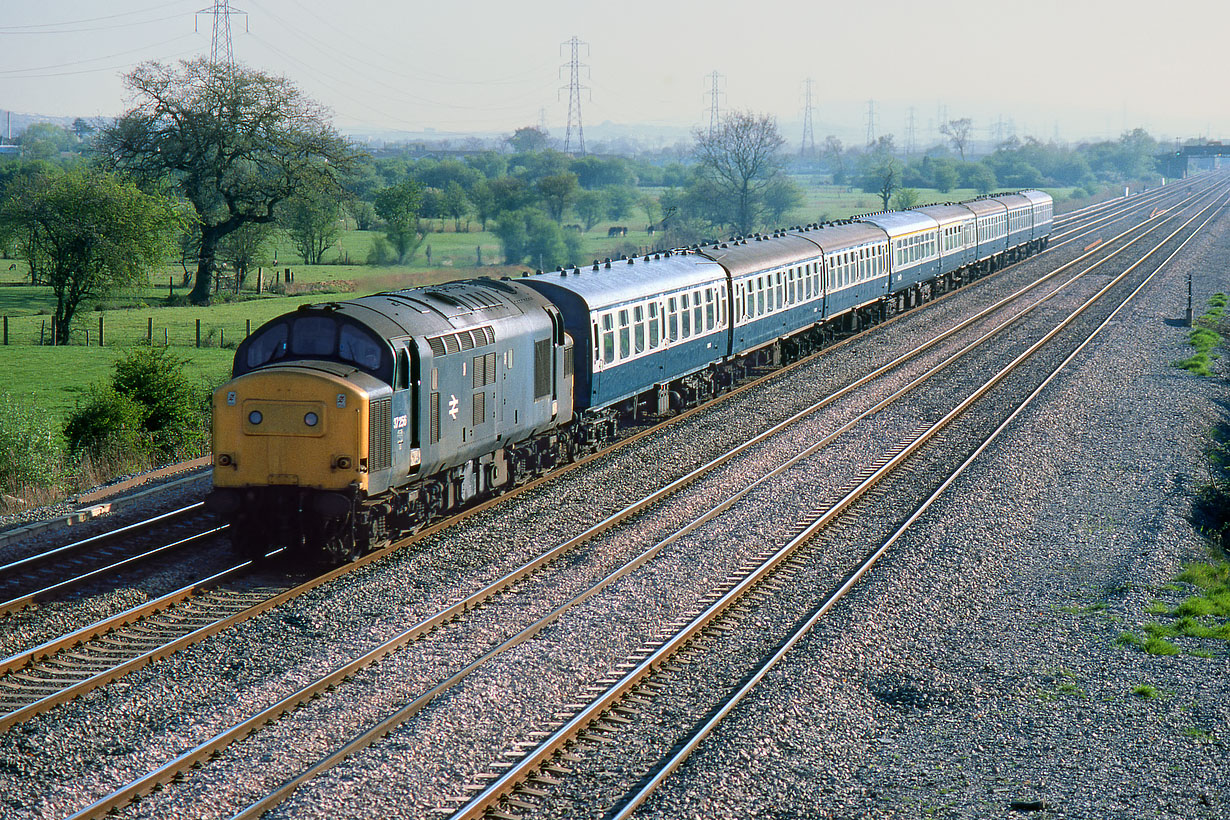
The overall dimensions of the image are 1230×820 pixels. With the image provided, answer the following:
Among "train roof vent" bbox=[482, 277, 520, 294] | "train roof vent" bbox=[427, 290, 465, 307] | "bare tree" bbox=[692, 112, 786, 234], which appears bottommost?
"train roof vent" bbox=[427, 290, 465, 307]

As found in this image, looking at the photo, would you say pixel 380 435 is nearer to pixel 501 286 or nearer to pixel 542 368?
pixel 542 368

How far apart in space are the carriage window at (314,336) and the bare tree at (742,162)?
85.3m

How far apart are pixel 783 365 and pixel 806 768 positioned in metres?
24.7

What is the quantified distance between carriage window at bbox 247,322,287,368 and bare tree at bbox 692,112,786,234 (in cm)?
8531

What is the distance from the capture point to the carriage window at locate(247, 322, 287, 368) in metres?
15.4

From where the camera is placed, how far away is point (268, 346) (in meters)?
15.5

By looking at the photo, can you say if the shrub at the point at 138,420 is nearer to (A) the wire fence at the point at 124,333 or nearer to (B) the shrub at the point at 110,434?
(B) the shrub at the point at 110,434

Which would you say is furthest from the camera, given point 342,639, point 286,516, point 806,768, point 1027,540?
point 1027,540

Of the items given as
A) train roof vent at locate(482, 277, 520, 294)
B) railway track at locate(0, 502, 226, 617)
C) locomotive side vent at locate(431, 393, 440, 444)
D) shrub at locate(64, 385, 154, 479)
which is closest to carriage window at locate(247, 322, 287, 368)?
locomotive side vent at locate(431, 393, 440, 444)

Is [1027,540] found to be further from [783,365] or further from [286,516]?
[783,365]

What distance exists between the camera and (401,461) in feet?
51.2

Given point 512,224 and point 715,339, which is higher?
point 512,224

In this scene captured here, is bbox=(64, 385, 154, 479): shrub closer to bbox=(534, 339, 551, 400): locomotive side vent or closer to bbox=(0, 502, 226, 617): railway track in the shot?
bbox=(0, 502, 226, 617): railway track

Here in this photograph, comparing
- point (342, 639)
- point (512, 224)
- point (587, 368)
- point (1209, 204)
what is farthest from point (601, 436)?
point (1209, 204)
